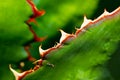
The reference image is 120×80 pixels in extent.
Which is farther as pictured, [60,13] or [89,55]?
[60,13]

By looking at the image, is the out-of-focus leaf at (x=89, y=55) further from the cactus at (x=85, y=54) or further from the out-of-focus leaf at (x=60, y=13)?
the out-of-focus leaf at (x=60, y=13)

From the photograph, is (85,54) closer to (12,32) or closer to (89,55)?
(89,55)

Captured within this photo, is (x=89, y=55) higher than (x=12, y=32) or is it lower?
lower

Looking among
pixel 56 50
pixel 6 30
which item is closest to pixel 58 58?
pixel 56 50

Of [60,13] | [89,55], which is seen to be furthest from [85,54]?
[60,13]

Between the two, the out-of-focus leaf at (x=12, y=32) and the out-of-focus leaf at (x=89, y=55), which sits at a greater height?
the out-of-focus leaf at (x=12, y=32)

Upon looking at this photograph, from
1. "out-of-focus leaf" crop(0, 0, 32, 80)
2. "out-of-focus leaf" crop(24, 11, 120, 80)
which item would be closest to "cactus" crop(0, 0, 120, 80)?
"out-of-focus leaf" crop(24, 11, 120, 80)

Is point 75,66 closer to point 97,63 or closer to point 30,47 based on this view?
point 97,63

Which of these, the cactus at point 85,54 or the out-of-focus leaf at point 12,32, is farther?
the out-of-focus leaf at point 12,32

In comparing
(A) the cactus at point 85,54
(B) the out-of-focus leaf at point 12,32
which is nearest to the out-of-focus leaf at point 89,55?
(A) the cactus at point 85,54
